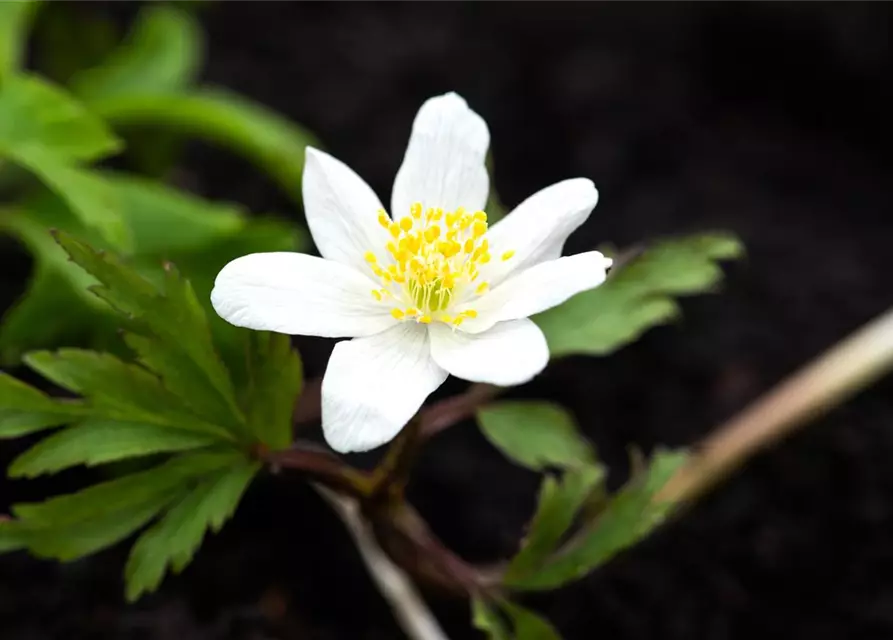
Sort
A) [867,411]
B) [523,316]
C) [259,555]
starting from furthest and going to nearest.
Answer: [867,411], [259,555], [523,316]

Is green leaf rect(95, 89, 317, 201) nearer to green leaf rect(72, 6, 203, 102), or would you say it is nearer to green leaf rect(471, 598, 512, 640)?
green leaf rect(72, 6, 203, 102)

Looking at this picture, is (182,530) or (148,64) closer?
(182,530)

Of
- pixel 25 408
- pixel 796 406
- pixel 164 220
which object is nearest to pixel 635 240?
pixel 796 406

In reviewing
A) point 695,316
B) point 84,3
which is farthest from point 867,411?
point 84,3

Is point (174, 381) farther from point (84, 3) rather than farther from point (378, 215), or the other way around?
point (84, 3)

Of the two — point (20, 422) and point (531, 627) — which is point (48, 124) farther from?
point (531, 627)

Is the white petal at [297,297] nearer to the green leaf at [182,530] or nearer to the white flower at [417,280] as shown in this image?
the white flower at [417,280]
